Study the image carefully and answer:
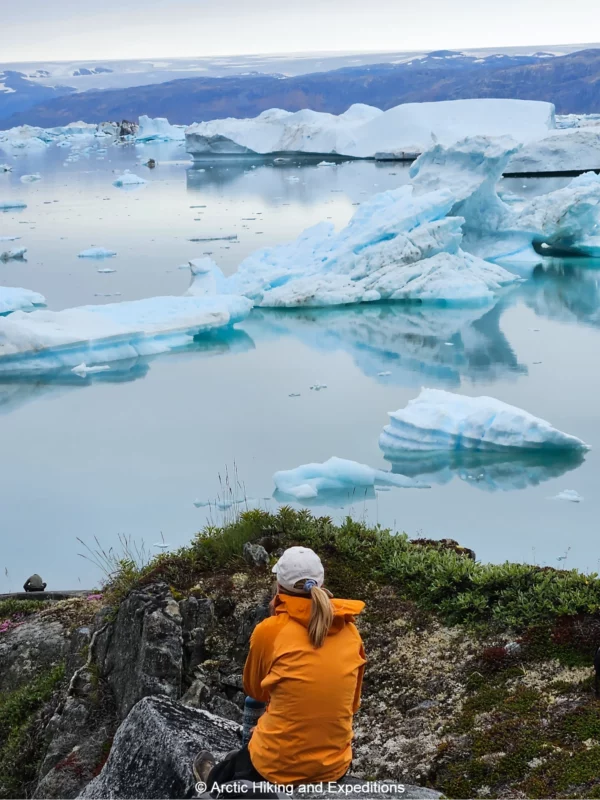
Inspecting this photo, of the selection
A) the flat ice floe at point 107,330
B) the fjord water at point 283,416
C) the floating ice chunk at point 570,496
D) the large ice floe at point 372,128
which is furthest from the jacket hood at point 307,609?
the large ice floe at point 372,128

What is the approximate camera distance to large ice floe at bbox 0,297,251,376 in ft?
38.7

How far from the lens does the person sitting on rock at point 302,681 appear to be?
238 cm

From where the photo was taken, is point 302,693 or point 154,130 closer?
point 302,693

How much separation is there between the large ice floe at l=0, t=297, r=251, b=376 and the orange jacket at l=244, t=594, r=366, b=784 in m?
10.0

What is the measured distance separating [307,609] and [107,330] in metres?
10.4

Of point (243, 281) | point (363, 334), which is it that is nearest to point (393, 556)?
point (363, 334)

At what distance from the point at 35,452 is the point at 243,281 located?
7056 millimetres

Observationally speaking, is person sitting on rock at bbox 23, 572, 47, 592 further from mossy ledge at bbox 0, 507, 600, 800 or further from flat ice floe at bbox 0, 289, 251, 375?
flat ice floe at bbox 0, 289, 251, 375

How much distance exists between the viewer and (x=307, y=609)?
2.43 metres

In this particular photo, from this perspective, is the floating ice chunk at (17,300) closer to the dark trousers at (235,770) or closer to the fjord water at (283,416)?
the fjord water at (283,416)

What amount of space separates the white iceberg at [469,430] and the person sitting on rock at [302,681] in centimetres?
609

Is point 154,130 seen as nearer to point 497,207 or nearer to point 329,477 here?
point 497,207

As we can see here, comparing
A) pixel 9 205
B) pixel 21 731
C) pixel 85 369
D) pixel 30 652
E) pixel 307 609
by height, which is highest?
pixel 307 609

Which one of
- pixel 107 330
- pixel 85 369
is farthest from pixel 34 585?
pixel 107 330
